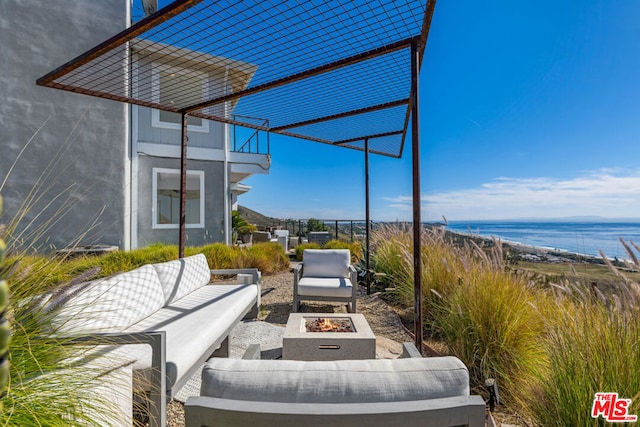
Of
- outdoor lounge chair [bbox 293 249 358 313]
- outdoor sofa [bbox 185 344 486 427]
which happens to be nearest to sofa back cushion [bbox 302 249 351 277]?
outdoor lounge chair [bbox 293 249 358 313]

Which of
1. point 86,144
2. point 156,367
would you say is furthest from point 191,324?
point 86,144

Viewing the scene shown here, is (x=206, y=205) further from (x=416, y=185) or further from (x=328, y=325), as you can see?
(x=416, y=185)

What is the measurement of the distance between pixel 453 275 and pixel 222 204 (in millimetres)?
6588

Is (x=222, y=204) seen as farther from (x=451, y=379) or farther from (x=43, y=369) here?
(x=451, y=379)

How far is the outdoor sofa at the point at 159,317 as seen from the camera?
1.67 metres

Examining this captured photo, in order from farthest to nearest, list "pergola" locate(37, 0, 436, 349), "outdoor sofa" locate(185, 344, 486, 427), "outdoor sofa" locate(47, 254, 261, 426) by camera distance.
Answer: "pergola" locate(37, 0, 436, 349)
"outdoor sofa" locate(47, 254, 261, 426)
"outdoor sofa" locate(185, 344, 486, 427)

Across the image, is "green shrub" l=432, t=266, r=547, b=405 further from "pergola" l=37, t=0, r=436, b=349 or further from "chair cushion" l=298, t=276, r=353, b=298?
"chair cushion" l=298, t=276, r=353, b=298

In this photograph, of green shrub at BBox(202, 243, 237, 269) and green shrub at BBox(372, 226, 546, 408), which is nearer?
green shrub at BBox(372, 226, 546, 408)

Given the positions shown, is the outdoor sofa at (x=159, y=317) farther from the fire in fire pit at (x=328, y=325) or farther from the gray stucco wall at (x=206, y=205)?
the gray stucco wall at (x=206, y=205)

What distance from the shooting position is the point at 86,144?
703 cm

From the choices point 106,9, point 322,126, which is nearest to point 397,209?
point 322,126

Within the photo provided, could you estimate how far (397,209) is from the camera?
7145 millimetres

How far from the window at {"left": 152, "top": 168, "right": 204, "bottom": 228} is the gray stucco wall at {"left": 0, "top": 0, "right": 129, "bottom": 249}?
0.86m

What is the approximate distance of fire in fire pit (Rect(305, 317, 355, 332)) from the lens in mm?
2859
